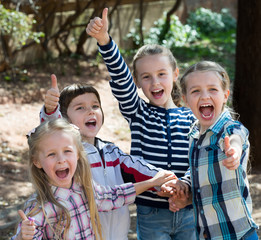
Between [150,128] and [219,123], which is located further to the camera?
[150,128]

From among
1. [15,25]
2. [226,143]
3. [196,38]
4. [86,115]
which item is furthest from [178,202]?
[196,38]

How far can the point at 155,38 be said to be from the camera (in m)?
12.4

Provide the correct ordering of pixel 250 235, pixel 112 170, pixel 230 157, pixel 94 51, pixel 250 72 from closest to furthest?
pixel 230 157, pixel 250 235, pixel 112 170, pixel 250 72, pixel 94 51

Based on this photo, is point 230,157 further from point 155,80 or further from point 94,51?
point 94,51

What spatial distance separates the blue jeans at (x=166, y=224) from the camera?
2.94 m

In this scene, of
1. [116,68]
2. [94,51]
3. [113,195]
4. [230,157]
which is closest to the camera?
[230,157]

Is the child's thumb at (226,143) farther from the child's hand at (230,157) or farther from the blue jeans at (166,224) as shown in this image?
the blue jeans at (166,224)

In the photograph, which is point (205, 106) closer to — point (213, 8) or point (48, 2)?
point (48, 2)

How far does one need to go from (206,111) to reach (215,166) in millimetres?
309

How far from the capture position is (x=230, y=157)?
2.29 m

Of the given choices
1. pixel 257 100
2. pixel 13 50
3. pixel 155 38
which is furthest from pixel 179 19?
pixel 257 100

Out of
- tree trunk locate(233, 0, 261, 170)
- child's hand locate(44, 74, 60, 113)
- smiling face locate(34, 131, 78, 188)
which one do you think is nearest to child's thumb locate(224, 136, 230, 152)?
smiling face locate(34, 131, 78, 188)

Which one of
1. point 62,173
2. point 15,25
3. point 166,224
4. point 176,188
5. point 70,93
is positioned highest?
point 15,25

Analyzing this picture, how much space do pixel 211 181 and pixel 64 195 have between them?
758 millimetres
